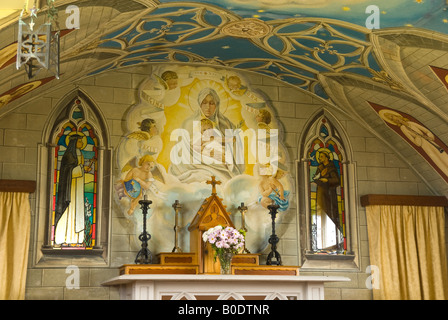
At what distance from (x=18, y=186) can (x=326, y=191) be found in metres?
4.28

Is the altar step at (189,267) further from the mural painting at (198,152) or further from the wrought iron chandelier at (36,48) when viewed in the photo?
the wrought iron chandelier at (36,48)

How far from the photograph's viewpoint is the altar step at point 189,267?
25.3 ft

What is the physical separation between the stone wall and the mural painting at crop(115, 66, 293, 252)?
17 cm

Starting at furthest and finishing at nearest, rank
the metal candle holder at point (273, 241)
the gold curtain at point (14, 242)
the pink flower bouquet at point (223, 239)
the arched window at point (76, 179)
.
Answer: the metal candle holder at point (273, 241), the arched window at point (76, 179), the gold curtain at point (14, 242), the pink flower bouquet at point (223, 239)

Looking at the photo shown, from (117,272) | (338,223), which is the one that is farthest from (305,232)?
(117,272)

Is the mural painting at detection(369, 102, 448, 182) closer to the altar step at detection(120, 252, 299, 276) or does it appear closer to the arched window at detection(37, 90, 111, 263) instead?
the altar step at detection(120, 252, 299, 276)

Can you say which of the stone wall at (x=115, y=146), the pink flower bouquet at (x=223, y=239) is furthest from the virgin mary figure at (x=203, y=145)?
the pink flower bouquet at (x=223, y=239)

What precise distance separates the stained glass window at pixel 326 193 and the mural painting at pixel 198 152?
0.46 m

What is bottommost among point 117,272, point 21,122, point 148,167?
point 117,272

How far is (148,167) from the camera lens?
8898 millimetres

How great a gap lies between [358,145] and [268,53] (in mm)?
2142

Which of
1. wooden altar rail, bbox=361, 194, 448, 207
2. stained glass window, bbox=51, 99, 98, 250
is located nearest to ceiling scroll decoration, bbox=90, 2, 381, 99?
stained glass window, bbox=51, 99, 98, 250

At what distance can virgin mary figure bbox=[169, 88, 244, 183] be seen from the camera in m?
9.03

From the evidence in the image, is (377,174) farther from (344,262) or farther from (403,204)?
(344,262)
